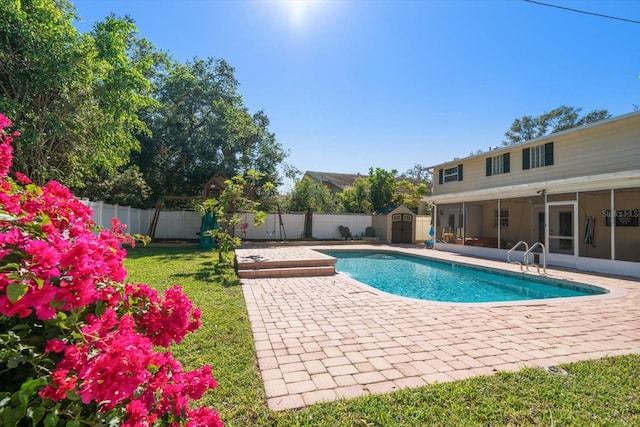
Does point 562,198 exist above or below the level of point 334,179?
below

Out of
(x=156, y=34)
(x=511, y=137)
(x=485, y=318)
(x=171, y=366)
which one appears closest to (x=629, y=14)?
(x=485, y=318)

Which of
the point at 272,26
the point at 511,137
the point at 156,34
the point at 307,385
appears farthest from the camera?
the point at 511,137

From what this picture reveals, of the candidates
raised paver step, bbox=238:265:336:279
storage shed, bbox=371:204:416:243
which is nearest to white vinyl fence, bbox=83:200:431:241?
storage shed, bbox=371:204:416:243

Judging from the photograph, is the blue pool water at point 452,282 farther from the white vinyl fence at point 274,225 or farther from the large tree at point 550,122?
the large tree at point 550,122

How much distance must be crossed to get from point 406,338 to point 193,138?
64.3 feet

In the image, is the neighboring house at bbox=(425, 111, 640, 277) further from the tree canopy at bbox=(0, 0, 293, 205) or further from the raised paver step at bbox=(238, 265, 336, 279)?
the tree canopy at bbox=(0, 0, 293, 205)

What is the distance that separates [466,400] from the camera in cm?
267

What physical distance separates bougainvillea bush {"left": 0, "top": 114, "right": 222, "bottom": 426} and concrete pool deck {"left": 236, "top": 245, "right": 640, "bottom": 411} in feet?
5.54

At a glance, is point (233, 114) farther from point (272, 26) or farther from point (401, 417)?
point (401, 417)

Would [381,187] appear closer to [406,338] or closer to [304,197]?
[304,197]

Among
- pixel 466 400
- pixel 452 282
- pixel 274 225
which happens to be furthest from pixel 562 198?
pixel 274 225

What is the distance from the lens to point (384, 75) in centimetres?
1213

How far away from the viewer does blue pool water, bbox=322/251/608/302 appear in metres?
7.83

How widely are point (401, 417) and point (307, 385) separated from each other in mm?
909
